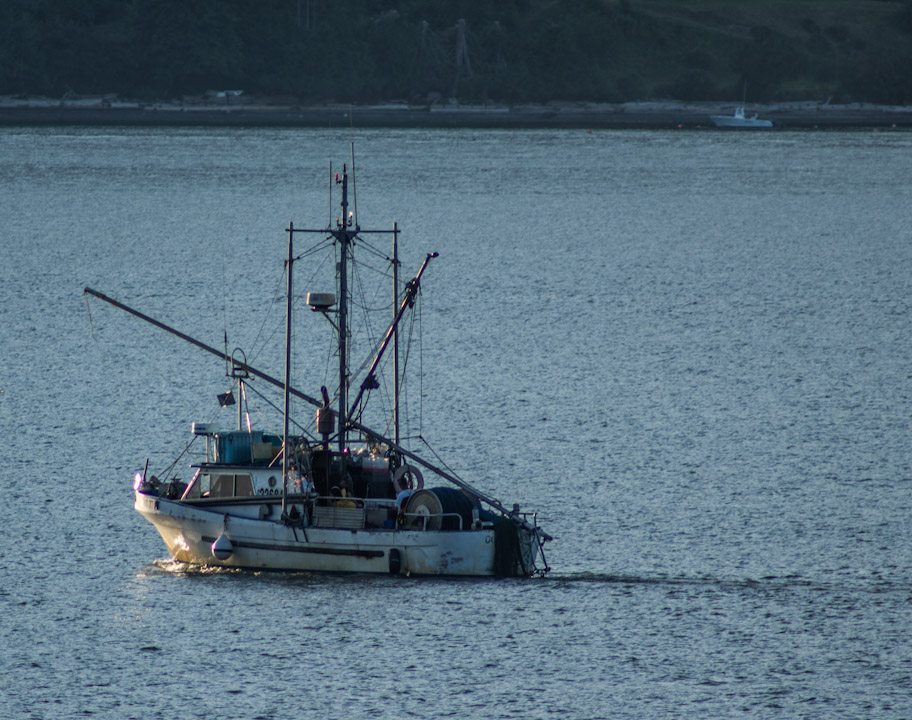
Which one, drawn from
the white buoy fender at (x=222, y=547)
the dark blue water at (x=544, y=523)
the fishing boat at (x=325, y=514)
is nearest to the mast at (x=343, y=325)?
the fishing boat at (x=325, y=514)

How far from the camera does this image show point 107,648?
52375mm

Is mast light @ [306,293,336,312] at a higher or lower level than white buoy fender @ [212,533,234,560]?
higher

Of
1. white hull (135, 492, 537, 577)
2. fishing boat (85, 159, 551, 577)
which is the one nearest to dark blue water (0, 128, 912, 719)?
white hull (135, 492, 537, 577)

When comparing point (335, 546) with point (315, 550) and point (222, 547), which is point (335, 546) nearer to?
point (315, 550)

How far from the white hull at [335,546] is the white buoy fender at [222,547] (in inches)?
8.0

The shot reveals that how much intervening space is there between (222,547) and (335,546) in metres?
4.30

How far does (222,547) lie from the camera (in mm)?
56906

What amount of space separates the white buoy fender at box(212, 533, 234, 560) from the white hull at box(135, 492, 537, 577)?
8.0 inches

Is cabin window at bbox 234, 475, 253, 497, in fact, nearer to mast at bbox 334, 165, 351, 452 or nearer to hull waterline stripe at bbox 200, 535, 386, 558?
hull waterline stripe at bbox 200, 535, 386, 558

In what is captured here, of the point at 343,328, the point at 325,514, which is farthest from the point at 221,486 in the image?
the point at 343,328

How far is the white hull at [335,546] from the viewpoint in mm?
55656

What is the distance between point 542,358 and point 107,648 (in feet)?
175

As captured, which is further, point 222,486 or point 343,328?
point 343,328

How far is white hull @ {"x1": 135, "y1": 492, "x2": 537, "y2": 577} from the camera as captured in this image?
55656 millimetres
